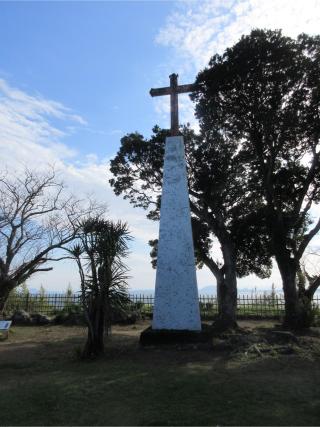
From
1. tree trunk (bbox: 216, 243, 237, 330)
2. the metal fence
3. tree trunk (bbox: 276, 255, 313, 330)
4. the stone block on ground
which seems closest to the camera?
tree trunk (bbox: 276, 255, 313, 330)

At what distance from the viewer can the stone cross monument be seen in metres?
8.91

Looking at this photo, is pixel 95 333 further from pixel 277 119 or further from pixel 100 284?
pixel 277 119

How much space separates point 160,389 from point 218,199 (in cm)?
1011

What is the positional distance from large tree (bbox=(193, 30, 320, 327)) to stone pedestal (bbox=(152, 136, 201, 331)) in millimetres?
4224

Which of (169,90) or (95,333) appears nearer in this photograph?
(95,333)

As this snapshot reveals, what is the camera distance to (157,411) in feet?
14.9

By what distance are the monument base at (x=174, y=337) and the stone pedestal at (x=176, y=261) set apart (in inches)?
6.2

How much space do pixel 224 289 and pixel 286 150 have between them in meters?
5.46

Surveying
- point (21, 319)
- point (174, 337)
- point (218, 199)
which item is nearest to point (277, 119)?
point (218, 199)

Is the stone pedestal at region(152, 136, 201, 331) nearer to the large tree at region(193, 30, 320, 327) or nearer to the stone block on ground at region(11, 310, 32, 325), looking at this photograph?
the large tree at region(193, 30, 320, 327)

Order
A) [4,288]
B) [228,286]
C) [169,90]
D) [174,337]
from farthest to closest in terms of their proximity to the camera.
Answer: [4,288], [228,286], [169,90], [174,337]

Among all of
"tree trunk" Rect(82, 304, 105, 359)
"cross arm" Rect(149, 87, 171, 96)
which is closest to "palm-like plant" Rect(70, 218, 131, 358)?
"tree trunk" Rect(82, 304, 105, 359)

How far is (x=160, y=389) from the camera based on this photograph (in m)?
5.38

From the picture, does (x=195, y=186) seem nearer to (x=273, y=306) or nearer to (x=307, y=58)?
(x=307, y=58)
